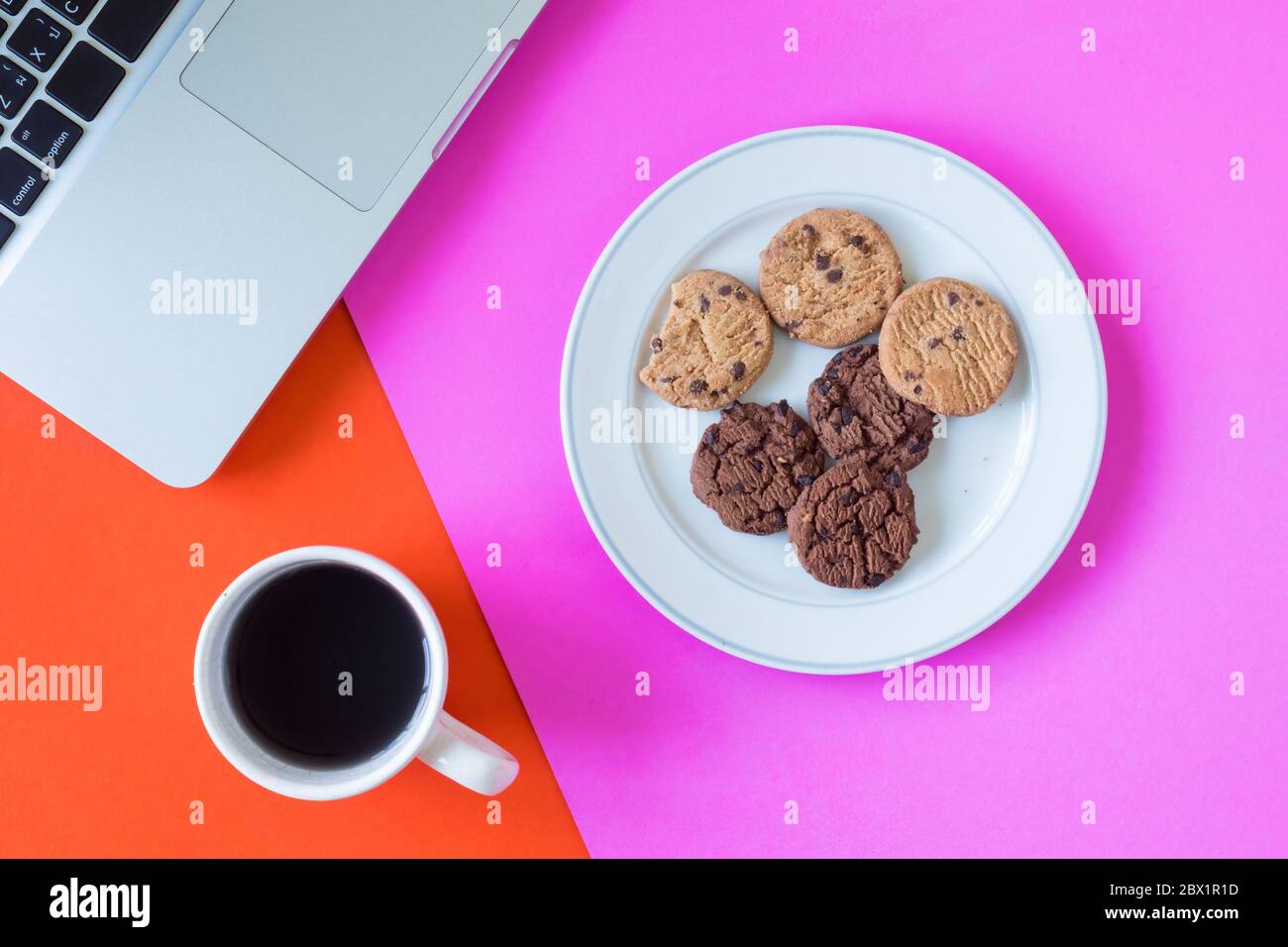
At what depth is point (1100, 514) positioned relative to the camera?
1109 mm

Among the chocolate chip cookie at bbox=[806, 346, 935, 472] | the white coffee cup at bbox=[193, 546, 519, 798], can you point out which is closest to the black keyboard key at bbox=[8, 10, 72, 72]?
the white coffee cup at bbox=[193, 546, 519, 798]

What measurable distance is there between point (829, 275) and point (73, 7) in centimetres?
79

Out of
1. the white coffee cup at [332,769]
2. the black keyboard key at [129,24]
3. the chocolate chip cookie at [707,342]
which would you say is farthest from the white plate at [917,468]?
the black keyboard key at [129,24]

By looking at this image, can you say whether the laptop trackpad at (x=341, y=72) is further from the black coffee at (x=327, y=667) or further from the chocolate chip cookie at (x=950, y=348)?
the chocolate chip cookie at (x=950, y=348)

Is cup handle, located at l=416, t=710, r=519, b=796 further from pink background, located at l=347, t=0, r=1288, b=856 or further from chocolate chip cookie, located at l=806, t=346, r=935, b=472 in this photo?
chocolate chip cookie, located at l=806, t=346, r=935, b=472

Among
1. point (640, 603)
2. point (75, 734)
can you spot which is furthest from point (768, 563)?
point (75, 734)

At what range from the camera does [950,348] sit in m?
0.99

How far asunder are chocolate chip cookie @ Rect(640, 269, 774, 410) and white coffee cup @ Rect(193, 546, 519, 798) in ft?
1.16

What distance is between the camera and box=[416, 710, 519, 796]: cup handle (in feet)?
2.84

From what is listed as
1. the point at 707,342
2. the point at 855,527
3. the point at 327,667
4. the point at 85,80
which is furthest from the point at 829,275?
the point at 85,80

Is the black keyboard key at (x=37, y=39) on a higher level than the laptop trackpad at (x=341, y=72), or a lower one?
lower

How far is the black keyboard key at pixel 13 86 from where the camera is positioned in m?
0.89

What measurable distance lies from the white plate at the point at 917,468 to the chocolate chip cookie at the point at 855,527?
3cm
